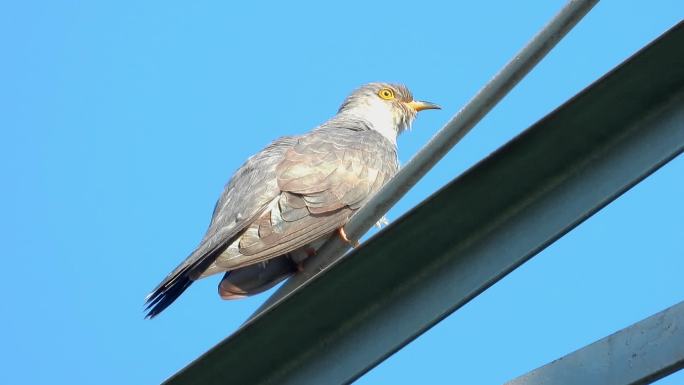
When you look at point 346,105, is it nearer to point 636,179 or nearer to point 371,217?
point 371,217

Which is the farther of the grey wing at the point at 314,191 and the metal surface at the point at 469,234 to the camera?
the grey wing at the point at 314,191

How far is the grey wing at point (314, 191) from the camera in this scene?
4.64 meters

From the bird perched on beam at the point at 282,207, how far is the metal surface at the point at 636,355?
97.0 inches

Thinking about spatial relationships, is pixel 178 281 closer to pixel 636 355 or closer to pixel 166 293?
pixel 166 293

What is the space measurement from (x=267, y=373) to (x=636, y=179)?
90 cm

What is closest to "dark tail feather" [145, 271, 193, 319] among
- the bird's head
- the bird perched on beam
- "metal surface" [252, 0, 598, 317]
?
the bird perched on beam

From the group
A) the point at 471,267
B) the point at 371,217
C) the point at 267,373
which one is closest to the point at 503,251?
the point at 471,267

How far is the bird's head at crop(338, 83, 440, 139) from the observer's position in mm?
7254

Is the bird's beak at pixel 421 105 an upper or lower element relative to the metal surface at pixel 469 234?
upper

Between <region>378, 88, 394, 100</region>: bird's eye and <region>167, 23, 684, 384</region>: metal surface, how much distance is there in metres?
5.37

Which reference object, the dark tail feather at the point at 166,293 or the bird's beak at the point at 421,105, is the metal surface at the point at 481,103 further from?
the bird's beak at the point at 421,105

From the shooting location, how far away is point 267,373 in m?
2.18

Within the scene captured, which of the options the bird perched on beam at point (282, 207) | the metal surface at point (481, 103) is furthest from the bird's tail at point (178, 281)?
the metal surface at point (481, 103)

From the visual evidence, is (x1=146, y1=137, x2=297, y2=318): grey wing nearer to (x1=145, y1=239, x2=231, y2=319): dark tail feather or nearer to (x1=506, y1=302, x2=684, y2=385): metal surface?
(x1=145, y1=239, x2=231, y2=319): dark tail feather
